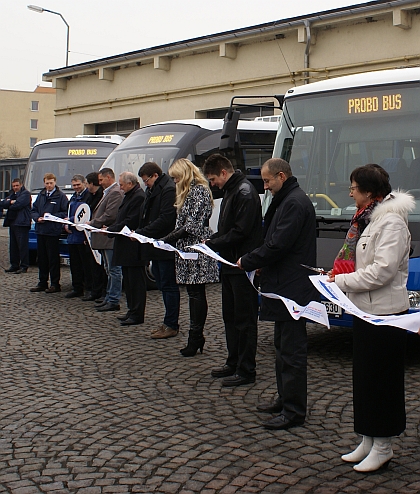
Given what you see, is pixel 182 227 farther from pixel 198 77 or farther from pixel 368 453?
pixel 198 77

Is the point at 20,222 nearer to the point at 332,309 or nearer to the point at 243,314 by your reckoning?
the point at 332,309

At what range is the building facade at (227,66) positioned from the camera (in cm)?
1862

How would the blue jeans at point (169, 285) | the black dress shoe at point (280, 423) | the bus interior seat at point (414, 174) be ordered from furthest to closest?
1. the blue jeans at point (169, 285)
2. the bus interior seat at point (414, 174)
3. the black dress shoe at point (280, 423)

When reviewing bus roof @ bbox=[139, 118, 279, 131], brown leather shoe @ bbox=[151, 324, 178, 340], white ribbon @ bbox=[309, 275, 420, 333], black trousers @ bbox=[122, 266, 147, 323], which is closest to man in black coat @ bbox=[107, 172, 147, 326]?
black trousers @ bbox=[122, 266, 147, 323]

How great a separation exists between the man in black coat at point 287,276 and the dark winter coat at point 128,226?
3.85 metres

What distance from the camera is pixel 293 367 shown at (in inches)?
217

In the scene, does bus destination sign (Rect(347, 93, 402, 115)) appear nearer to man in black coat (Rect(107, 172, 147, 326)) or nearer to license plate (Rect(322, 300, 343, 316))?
license plate (Rect(322, 300, 343, 316))

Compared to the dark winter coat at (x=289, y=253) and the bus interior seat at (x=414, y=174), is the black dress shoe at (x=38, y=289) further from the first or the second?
the dark winter coat at (x=289, y=253)

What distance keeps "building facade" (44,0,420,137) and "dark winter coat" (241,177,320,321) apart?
1232 centimetres

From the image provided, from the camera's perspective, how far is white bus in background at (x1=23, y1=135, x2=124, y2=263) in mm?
16297

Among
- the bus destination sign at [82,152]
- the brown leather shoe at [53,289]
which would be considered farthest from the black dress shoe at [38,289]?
the bus destination sign at [82,152]

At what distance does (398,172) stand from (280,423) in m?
3.29

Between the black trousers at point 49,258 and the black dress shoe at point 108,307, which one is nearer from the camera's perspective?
the black dress shoe at point 108,307

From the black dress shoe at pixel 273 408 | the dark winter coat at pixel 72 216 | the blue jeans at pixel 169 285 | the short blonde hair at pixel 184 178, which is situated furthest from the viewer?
the dark winter coat at pixel 72 216
